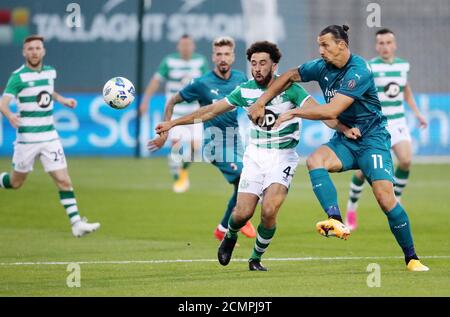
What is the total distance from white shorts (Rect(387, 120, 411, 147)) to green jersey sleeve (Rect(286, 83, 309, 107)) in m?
4.94

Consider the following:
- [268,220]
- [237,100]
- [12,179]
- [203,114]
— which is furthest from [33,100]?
[268,220]

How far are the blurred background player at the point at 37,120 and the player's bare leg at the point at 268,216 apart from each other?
12.6 ft

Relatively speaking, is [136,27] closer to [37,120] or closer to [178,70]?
[178,70]

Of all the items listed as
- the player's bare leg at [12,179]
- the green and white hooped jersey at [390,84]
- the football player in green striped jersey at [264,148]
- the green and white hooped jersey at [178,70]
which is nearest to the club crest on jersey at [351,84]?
the football player in green striped jersey at [264,148]

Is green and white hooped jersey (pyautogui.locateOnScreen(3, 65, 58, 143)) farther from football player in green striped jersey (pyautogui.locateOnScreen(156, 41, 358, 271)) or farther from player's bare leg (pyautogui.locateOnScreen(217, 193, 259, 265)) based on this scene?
player's bare leg (pyautogui.locateOnScreen(217, 193, 259, 265))

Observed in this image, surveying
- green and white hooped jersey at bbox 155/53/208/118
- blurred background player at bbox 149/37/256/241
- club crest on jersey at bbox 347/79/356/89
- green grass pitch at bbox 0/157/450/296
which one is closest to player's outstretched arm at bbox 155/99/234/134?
club crest on jersey at bbox 347/79/356/89

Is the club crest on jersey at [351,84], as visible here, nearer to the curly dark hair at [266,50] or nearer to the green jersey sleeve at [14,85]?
the curly dark hair at [266,50]

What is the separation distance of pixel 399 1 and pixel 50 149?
17744 millimetres

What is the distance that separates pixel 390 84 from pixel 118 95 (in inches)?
224

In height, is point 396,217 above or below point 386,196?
below

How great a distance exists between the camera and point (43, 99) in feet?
46.2

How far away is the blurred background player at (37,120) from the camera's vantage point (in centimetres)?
1394

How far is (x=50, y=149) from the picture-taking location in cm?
1405
